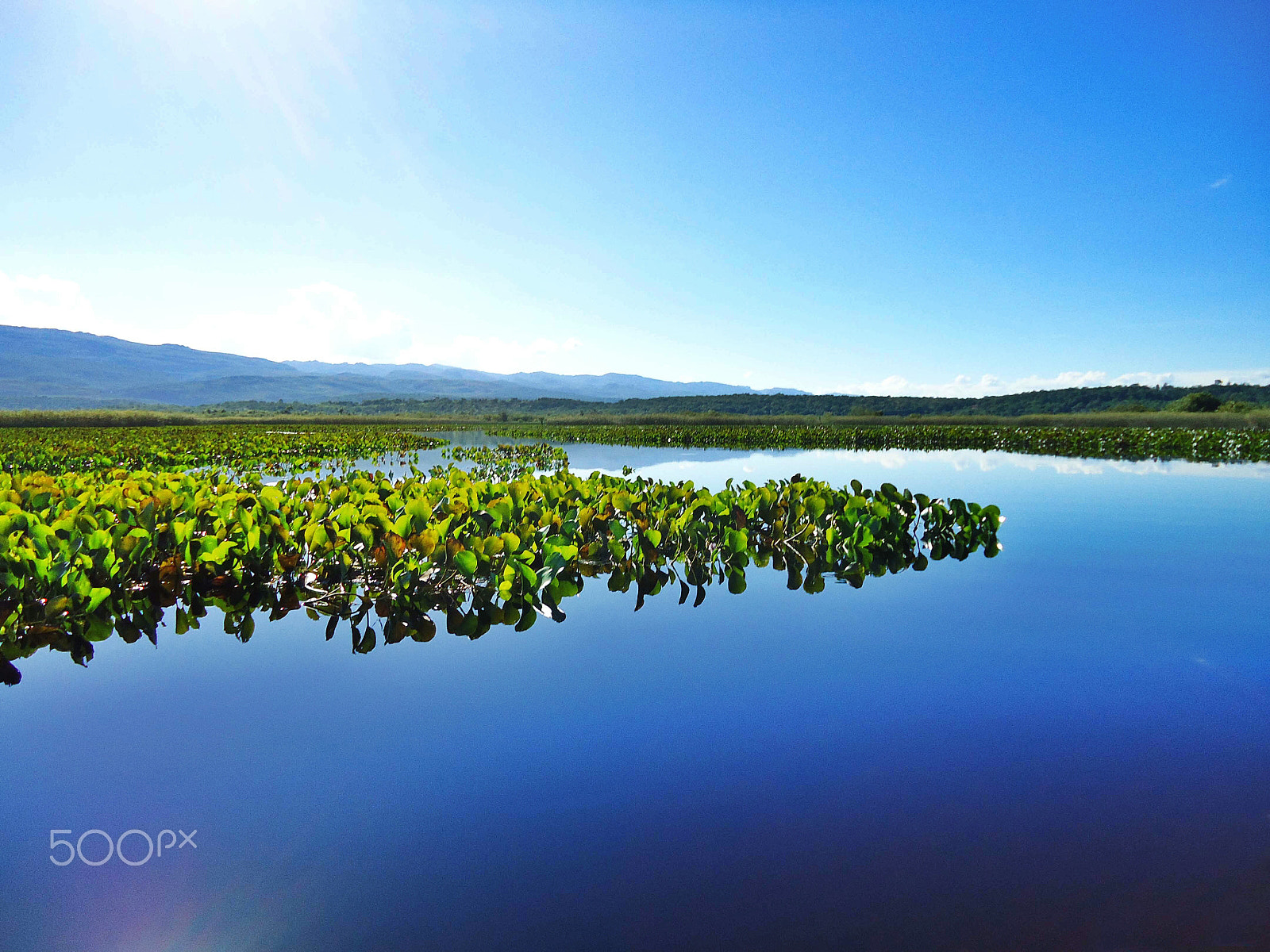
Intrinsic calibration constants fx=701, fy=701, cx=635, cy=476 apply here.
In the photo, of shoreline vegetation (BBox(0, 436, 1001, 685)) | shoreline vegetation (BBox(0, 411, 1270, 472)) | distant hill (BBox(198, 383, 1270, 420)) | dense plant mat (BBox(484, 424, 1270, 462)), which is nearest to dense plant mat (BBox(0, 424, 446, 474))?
shoreline vegetation (BBox(0, 411, 1270, 472))

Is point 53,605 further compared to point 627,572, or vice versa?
point 627,572

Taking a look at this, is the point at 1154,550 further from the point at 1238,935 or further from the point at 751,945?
the point at 751,945

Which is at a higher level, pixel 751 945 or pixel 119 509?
pixel 119 509

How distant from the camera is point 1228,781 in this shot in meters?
3.90

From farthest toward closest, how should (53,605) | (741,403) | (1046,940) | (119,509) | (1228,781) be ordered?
(741,403) < (119,509) < (53,605) < (1228,781) < (1046,940)

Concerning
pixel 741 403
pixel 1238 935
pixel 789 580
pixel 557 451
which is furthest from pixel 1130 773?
pixel 741 403

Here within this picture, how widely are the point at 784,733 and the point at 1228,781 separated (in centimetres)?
242

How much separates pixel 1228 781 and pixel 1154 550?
8638 millimetres

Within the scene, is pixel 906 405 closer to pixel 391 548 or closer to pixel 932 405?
pixel 932 405

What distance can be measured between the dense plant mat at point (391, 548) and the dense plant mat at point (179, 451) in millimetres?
14027

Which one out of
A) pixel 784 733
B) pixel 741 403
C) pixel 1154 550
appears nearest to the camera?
pixel 784 733

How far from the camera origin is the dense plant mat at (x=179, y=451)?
2211 centimetres

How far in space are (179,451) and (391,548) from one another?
23714mm

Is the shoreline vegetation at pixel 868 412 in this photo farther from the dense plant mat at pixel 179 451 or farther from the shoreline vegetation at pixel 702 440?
the dense plant mat at pixel 179 451
